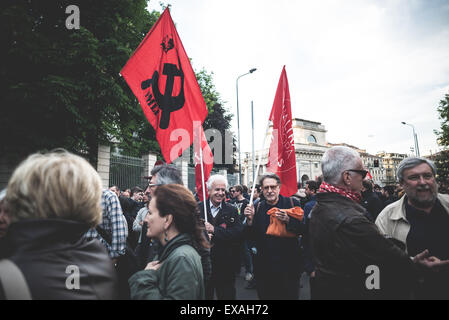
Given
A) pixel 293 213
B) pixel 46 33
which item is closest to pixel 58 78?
pixel 46 33

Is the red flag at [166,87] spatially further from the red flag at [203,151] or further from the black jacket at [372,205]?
the black jacket at [372,205]

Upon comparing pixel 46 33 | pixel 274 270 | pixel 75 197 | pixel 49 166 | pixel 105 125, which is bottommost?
pixel 274 270

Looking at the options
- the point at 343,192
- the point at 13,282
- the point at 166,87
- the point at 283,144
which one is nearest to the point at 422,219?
the point at 343,192

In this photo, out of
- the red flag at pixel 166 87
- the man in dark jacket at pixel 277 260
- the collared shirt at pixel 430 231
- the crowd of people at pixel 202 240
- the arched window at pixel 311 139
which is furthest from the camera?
the arched window at pixel 311 139

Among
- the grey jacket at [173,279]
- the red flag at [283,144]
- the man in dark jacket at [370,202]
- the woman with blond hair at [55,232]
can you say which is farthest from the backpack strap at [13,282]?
the man in dark jacket at [370,202]

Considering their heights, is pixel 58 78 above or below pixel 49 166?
above

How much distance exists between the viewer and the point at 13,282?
977mm

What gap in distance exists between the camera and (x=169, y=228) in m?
1.94

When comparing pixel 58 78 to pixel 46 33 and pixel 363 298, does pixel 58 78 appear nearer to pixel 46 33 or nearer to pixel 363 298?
pixel 46 33

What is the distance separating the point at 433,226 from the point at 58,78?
9.02m

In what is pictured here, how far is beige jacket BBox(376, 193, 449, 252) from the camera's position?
2.38m

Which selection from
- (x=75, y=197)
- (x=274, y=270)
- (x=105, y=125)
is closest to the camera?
(x=75, y=197)

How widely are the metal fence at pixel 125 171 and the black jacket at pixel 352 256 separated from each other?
36.2 ft

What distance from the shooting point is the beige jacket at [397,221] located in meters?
2.38
